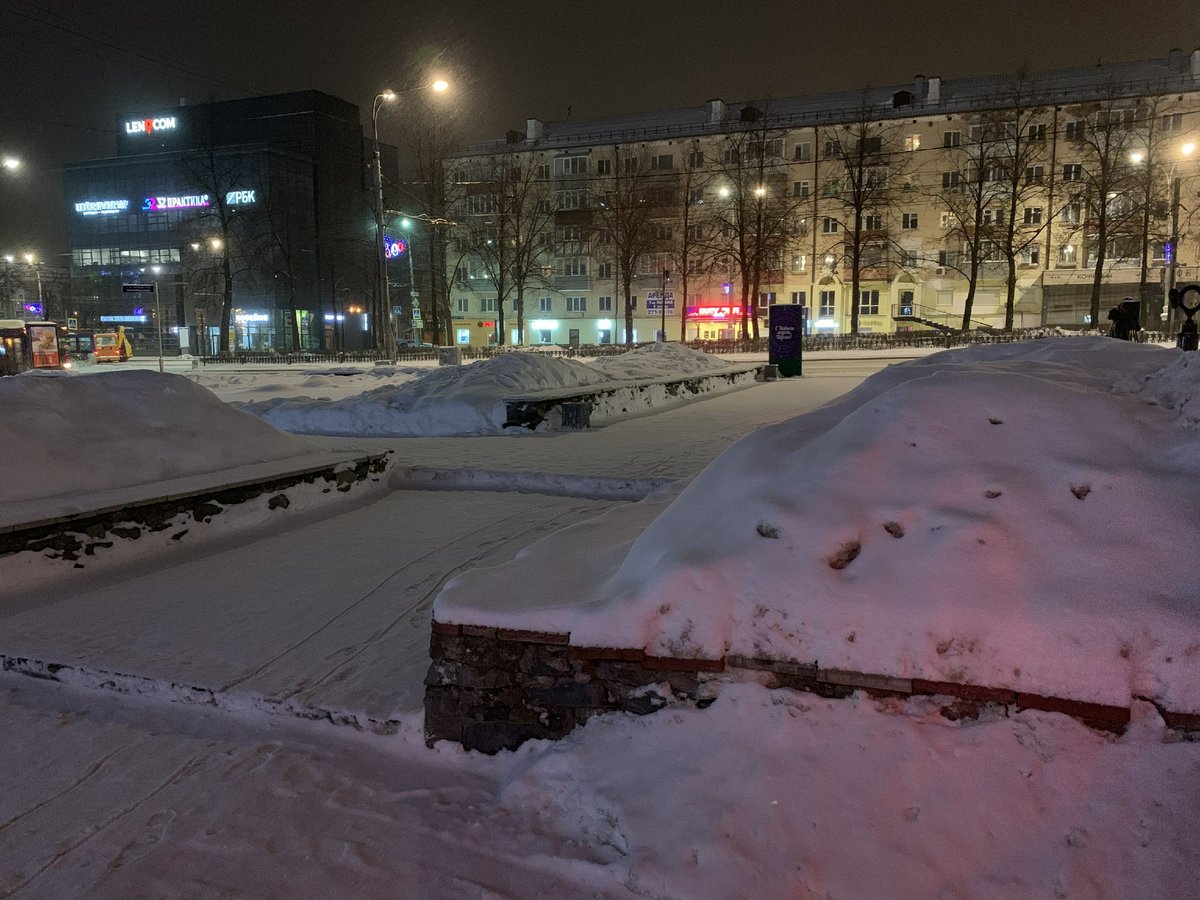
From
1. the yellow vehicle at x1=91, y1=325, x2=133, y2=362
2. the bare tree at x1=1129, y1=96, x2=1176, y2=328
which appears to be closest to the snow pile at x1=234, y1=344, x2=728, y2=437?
the bare tree at x1=1129, y1=96, x2=1176, y2=328

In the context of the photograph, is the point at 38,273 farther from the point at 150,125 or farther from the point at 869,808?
the point at 869,808

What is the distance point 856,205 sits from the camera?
42.2 m

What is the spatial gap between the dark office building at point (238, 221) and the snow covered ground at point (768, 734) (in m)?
61.1

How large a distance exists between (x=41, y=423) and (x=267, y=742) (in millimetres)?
5119

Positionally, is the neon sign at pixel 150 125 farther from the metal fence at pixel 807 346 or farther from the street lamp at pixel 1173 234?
the street lamp at pixel 1173 234

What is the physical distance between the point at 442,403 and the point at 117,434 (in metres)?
7.14

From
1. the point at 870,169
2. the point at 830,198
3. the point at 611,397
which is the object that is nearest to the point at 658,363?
the point at 611,397

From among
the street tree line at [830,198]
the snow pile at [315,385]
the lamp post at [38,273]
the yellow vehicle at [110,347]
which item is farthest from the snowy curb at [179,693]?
the lamp post at [38,273]

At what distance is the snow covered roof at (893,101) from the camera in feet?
161

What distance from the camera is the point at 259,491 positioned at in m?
7.75

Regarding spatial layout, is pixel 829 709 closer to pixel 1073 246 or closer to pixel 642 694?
pixel 642 694

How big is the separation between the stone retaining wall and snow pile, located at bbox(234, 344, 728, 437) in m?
10.2

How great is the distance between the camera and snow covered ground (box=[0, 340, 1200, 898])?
2693 millimetres

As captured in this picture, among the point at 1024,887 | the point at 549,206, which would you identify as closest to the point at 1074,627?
the point at 1024,887
